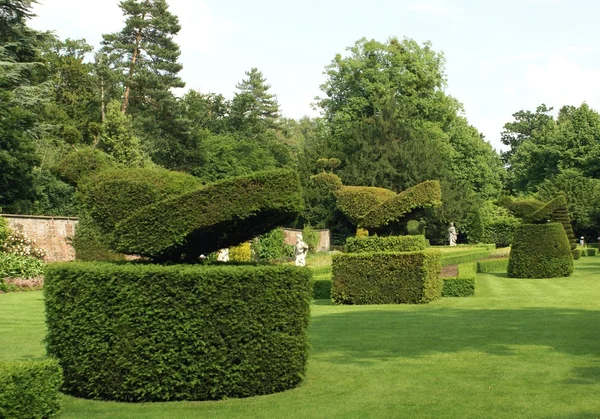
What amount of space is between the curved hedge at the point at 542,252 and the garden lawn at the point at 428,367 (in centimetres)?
1327

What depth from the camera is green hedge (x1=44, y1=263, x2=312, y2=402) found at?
7.87 metres

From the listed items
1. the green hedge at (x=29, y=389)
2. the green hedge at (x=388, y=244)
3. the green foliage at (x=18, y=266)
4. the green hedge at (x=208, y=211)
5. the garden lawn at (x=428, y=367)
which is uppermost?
the green hedge at (x=208, y=211)

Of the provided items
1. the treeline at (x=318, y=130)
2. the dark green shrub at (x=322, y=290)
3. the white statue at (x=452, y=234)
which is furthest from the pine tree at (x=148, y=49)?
the dark green shrub at (x=322, y=290)

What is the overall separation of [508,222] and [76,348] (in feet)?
196

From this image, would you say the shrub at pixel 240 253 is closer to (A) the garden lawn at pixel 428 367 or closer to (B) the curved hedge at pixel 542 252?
(B) the curved hedge at pixel 542 252

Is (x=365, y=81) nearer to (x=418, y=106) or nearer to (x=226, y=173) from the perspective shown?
(x=418, y=106)

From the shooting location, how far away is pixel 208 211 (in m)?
8.13

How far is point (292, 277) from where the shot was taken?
27.4 ft

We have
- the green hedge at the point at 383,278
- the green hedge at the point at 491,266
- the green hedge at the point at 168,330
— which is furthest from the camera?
the green hedge at the point at 491,266

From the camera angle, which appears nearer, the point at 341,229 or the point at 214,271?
the point at 214,271

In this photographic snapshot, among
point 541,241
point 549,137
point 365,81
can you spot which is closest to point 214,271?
point 541,241

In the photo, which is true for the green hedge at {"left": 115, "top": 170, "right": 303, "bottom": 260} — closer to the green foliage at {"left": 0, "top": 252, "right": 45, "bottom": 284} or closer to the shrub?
the green foliage at {"left": 0, "top": 252, "right": 45, "bottom": 284}

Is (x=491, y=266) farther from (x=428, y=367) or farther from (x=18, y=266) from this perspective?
(x=428, y=367)

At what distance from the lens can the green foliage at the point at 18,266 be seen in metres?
24.9
